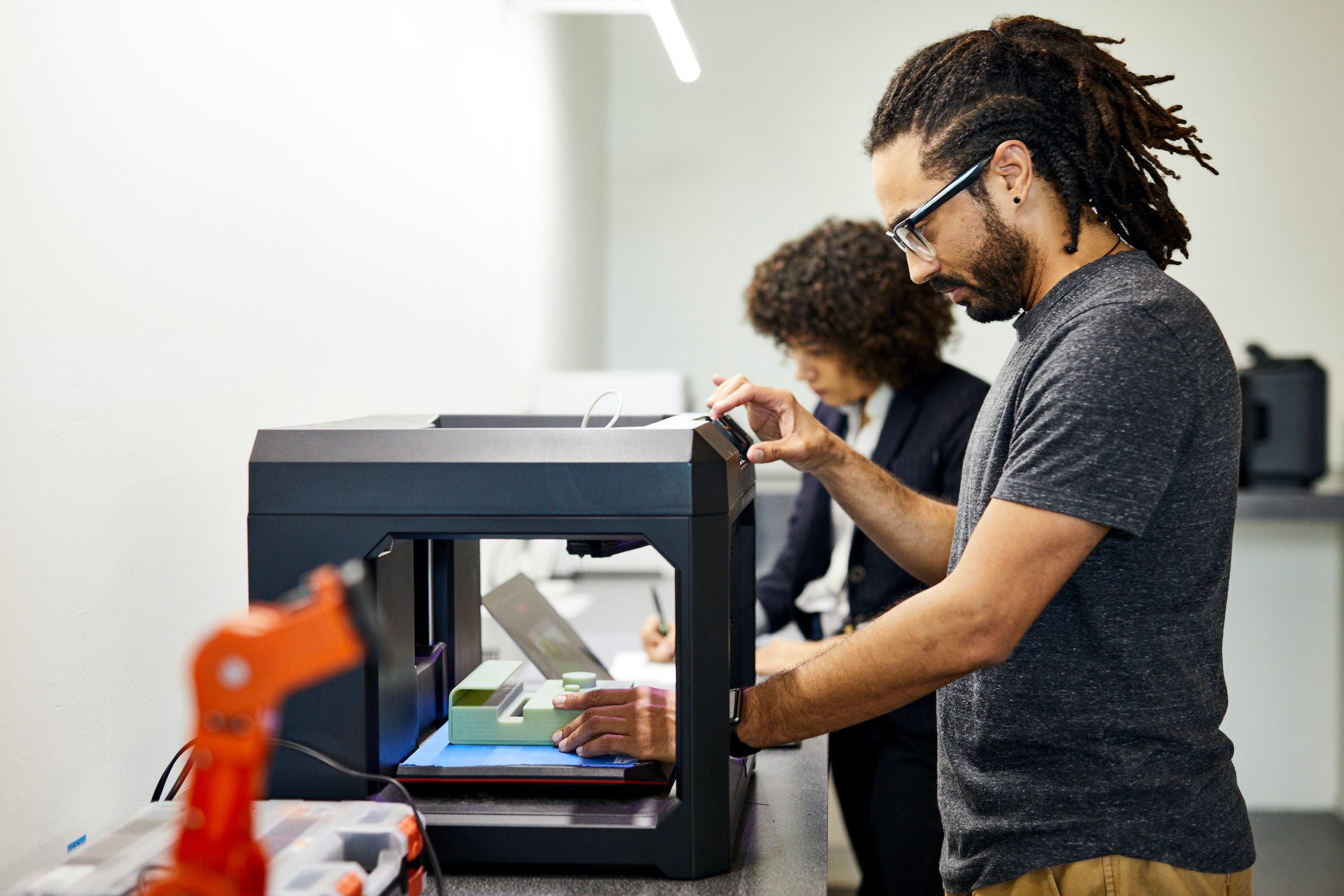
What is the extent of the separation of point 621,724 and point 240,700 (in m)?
0.48

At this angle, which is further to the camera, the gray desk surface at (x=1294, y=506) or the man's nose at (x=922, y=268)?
the gray desk surface at (x=1294, y=506)

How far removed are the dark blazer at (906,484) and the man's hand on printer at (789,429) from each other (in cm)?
33

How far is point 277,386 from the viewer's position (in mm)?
1158

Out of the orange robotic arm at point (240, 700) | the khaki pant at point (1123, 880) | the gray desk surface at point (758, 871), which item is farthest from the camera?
the khaki pant at point (1123, 880)

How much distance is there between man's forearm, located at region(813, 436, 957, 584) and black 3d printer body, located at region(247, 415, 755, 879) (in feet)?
1.49

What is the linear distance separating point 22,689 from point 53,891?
271 millimetres

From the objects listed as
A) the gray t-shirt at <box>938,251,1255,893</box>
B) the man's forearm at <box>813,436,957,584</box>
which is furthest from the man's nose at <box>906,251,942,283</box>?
the man's forearm at <box>813,436,957,584</box>

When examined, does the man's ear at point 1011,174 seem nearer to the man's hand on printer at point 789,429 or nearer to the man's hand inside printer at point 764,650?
the man's hand on printer at point 789,429

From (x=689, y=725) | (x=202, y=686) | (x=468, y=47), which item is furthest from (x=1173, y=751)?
(x=468, y=47)

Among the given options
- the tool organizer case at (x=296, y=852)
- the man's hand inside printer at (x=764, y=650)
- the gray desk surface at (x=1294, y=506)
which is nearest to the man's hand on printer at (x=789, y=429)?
the man's hand inside printer at (x=764, y=650)

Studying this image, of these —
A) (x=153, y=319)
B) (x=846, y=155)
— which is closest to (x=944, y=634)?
(x=153, y=319)

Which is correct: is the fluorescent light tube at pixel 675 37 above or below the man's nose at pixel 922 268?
above

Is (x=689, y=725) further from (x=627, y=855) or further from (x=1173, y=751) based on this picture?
(x=1173, y=751)

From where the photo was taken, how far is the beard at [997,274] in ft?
3.21
